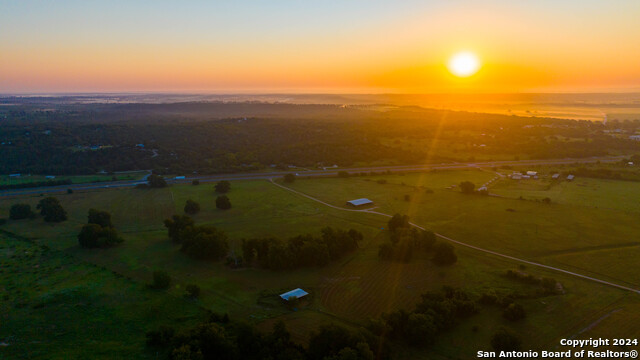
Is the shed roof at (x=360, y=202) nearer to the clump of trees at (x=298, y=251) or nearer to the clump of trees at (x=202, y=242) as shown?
the clump of trees at (x=298, y=251)

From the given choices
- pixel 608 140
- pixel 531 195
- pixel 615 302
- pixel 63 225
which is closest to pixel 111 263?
pixel 63 225

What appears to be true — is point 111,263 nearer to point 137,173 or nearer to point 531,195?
point 137,173

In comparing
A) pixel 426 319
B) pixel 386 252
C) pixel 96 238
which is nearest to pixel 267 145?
pixel 96 238

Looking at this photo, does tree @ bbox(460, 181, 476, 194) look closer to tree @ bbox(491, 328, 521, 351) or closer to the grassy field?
tree @ bbox(491, 328, 521, 351)

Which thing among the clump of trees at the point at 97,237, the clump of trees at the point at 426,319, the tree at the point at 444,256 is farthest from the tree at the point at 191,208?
the clump of trees at the point at 426,319

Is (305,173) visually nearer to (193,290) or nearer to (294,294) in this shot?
(294,294)

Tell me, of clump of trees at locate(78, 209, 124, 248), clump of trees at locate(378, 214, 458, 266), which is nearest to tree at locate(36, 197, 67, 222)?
clump of trees at locate(78, 209, 124, 248)

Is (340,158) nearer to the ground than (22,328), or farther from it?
farther from it
